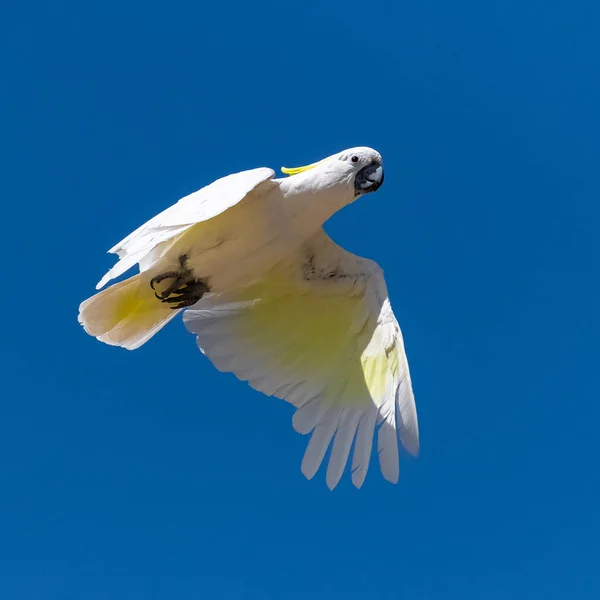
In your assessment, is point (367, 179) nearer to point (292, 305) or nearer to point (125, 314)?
point (292, 305)

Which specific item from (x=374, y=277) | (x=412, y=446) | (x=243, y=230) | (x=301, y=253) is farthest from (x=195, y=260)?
(x=412, y=446)

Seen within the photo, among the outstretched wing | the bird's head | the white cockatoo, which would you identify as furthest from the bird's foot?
the bird's head

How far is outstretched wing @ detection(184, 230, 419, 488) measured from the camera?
249 inches

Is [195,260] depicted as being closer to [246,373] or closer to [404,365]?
[246,373]

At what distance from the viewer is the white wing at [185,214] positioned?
17.9 feet

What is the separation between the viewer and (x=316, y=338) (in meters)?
6.98

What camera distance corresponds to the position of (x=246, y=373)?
6754mm

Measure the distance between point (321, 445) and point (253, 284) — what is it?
1.50 metres

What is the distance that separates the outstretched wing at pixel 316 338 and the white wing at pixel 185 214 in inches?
43.0

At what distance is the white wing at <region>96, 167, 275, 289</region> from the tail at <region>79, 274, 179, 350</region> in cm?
54

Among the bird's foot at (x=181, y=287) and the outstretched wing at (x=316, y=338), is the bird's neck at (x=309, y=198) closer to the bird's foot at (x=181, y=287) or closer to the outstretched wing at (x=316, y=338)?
the outstretched wing at (x=316, y=338)

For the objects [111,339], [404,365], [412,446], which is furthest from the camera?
[111,339]

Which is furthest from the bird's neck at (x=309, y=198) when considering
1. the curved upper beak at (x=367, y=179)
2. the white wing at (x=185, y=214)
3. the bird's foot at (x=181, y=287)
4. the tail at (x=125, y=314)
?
the tail at (x=125, y=314)

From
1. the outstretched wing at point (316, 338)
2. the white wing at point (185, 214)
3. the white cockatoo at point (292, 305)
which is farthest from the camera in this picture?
the outstretched wing at point (316, 338)
